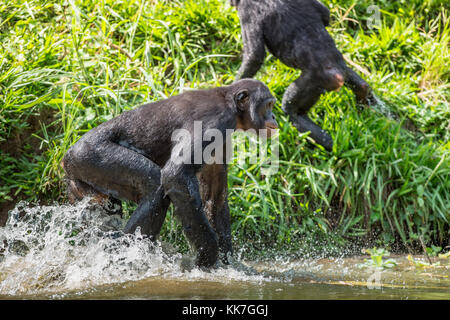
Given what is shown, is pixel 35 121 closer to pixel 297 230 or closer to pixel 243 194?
pixel 243 194

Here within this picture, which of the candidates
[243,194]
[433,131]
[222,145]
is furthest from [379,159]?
[222,145]

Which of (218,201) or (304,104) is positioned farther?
(304,104)

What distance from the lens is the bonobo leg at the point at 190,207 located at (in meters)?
3.64

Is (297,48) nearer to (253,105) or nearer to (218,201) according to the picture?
(253,105)

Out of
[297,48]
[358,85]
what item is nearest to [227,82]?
[297,48]

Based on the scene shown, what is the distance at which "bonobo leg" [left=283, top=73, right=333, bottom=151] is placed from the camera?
5492 millimetres

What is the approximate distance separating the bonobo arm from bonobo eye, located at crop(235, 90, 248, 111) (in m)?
1.48

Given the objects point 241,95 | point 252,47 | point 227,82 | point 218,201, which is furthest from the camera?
point 227,82

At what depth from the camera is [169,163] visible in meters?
3.70

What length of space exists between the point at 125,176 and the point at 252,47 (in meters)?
2.24

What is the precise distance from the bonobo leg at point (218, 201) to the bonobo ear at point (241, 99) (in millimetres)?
449

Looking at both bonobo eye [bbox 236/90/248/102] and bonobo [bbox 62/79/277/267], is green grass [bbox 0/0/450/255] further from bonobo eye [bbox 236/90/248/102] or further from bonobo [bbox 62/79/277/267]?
A: bonobo eye [bbox 236/90/248/102]

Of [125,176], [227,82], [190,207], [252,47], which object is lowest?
[190,207]

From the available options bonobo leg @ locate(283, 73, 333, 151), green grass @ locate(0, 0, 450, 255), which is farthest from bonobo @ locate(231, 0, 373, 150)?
green grass @ locate(0, 0, 450, 255)
